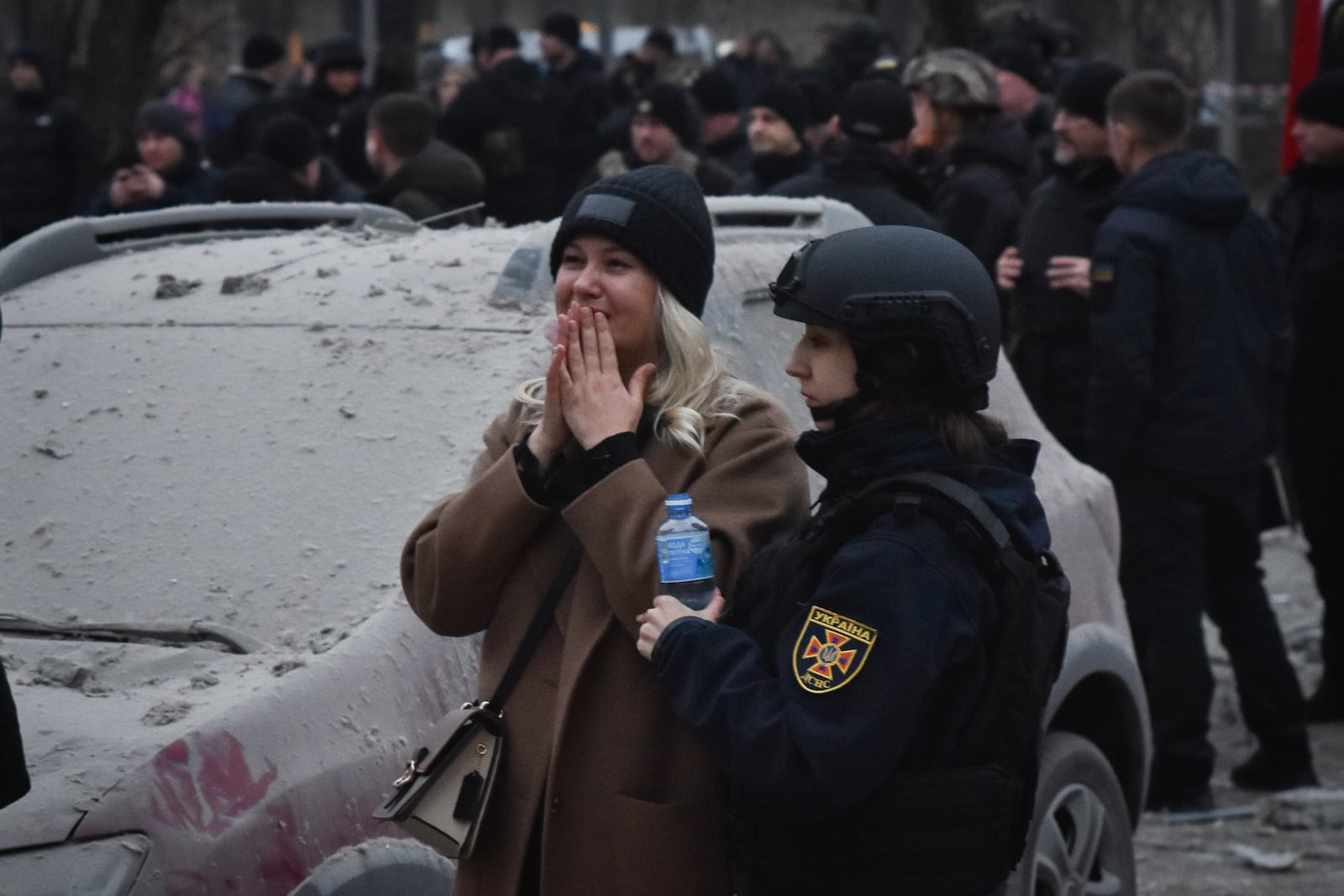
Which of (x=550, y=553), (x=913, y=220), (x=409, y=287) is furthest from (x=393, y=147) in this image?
(x=550, y=553)

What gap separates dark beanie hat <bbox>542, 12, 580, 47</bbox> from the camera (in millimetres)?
12734

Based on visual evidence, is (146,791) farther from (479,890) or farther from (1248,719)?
(1248,719)

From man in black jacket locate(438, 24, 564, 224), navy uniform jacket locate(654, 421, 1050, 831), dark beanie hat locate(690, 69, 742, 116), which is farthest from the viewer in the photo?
dark beanie hat locate(690, 69, 742, 116)

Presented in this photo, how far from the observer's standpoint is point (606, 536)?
2.67 m

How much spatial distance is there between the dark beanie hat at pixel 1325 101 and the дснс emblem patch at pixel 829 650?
5180 mm

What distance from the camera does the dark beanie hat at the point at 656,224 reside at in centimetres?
287

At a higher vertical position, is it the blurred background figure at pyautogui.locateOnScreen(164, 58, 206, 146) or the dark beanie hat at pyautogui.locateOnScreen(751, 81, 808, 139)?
the dark beanie hat at pyautogui.locateOnScreen(751, 81, 808, 139)

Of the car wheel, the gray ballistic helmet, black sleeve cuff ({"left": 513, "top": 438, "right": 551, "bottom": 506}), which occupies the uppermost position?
the gray ballistic helmet

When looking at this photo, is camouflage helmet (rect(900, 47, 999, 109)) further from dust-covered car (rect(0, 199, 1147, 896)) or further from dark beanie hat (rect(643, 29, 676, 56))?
dark beanie hat (rect(643, 29, 676, 56))

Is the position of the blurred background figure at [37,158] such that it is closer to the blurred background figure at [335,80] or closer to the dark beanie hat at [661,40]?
the blurred background figure at [335,80]

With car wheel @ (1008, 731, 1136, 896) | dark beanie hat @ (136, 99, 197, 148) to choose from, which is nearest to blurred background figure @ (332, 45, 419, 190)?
dark beanie hat @ (136, 99, 197, 148)

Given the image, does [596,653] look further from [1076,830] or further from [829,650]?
[1076,830]

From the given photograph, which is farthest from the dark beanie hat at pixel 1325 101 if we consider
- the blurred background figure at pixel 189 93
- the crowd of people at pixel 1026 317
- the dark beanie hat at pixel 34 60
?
the blurred background figure at pixel 189 93

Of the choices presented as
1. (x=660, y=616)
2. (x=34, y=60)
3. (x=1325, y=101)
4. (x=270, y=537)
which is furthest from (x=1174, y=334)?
(x=34, y=60)
